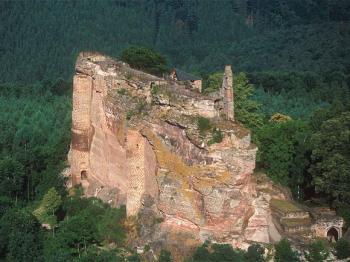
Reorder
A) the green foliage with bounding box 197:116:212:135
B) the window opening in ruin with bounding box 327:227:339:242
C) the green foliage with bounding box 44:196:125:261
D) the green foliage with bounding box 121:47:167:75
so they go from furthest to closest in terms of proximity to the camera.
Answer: the green foliage with bounding box 121:47:167:75 < the window opening in ruin with bounding box 327:227:339:242 < the green foliage with bounding box 44:196:125:261 < the green foliage with bounding box 197:116:212:135

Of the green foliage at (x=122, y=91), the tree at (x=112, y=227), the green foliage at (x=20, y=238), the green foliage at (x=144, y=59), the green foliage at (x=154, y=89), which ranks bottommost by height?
the green foliage at (x=20, y=238)

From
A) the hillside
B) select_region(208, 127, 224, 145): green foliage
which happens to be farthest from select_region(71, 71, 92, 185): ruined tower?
the hillside

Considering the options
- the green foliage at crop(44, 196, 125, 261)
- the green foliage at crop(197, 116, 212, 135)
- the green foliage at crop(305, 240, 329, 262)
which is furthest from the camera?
the green foliage at crop(44, 196, 125, 261)

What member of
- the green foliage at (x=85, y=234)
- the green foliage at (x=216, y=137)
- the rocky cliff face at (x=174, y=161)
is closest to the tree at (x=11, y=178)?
the green foliage at (x=85, y=234)

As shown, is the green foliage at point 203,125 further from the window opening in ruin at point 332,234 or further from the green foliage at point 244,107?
the green foliage at point 244,107

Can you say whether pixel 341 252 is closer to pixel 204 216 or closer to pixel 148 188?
Result: pixel 204 216

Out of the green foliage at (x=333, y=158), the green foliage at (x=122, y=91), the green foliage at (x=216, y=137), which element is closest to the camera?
the green foliage at (x=216, y=137)

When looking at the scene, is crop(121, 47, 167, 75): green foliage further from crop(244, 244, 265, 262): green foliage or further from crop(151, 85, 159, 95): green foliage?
crop(244, 244, 265, 262): green foliage

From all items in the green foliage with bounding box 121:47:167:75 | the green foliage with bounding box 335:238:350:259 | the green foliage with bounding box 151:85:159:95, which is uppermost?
the green foliage with bounding box 151:85:159:95
